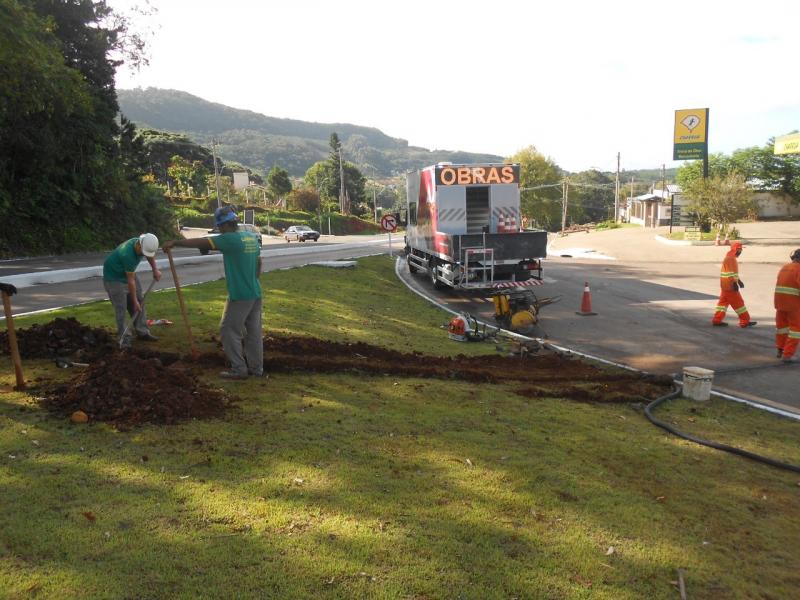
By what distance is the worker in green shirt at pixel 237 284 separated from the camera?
6.14 metres

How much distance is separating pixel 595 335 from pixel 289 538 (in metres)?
9.71

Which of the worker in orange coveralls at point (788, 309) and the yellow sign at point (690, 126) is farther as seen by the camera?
the yellow sign at point (690, 126)

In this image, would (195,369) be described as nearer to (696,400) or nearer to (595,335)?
(696,400)

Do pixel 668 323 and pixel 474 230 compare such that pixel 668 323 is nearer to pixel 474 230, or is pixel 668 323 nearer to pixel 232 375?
pixel 474 230

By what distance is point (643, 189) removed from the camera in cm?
15750

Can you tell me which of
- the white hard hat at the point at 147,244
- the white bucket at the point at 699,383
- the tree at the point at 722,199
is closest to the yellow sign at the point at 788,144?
the tree at the point at 722,199

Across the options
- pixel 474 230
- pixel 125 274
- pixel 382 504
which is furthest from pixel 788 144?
pixel 382 504

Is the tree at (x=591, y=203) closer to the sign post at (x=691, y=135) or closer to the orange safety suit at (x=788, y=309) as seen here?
the sign post at (x=691, y=135)

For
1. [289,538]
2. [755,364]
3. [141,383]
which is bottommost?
[755,364]

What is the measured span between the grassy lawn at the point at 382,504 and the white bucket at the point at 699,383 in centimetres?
101

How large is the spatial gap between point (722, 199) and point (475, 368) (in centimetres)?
3548

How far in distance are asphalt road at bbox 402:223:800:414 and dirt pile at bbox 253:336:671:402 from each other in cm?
136

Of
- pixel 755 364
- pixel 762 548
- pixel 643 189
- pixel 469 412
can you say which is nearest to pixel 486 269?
pixel 755 364

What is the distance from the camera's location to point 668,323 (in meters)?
12.9
